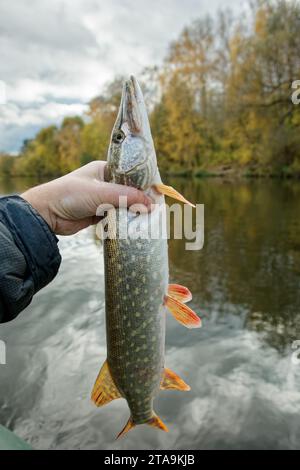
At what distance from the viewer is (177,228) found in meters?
15.6

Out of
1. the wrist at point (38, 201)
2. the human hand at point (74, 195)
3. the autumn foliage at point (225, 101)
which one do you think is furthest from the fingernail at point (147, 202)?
the autumn foliage at point (225, 101)

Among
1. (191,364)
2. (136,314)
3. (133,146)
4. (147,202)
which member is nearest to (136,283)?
(136,314)

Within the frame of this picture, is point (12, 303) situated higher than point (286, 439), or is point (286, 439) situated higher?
point (12, 303)

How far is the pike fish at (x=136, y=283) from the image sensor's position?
7.20 feet

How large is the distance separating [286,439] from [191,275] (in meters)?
5.84

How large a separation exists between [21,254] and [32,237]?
118 millimetres

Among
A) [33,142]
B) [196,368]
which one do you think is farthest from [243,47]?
[33,142]

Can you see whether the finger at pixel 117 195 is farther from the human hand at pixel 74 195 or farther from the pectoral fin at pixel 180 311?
the pectoral fin at pixel 180 311

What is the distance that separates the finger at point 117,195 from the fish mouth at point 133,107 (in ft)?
1.06

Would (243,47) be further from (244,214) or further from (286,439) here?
(286,439)

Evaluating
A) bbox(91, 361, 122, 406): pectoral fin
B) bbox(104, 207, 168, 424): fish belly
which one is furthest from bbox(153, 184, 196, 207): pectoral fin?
bbox(91, 361, 122, 406): pectoral fin

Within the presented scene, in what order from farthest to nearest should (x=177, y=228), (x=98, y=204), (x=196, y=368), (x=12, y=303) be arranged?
(x=177, y=228)
(x=196, y=368)
(x=98, y=204)
(x=12, y=303)

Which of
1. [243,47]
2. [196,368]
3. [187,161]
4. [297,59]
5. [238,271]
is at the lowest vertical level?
[196,368]

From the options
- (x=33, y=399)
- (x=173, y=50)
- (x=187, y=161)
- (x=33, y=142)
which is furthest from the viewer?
(x=33, y=142)
